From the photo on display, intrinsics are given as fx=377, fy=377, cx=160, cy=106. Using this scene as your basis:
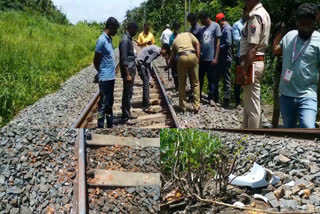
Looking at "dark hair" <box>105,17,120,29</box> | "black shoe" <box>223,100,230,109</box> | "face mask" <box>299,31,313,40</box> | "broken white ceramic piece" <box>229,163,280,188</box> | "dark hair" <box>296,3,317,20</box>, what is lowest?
"black shoe" <box>223,100,230,109</box>

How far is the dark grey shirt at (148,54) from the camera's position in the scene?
261 inches

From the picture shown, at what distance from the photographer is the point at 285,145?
2.22m

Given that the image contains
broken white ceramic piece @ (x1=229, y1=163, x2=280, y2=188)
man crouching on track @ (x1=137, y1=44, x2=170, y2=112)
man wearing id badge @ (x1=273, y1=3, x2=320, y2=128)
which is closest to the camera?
broken white ceramic piece @ (x1=229, y1=163, x2=280, y2=188)

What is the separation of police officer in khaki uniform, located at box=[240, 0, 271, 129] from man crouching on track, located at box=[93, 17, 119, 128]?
1899 millimetres

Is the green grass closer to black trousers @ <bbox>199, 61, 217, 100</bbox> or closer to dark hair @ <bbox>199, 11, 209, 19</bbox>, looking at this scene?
dark hair @ <bbox>199, 11, 209, 19</bbox>

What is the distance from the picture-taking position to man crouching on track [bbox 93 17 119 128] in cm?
443

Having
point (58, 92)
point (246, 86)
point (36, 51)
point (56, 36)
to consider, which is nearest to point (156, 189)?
point (246, 86)

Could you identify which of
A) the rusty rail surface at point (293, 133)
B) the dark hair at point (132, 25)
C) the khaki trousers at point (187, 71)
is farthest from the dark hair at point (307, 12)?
the khaki trousers at point (187, 71)

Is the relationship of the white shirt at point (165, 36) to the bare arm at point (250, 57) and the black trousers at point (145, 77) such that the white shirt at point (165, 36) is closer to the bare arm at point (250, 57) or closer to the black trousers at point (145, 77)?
the black trousers at point (145, 77)

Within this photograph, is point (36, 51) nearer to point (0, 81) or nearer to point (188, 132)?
point (0, 81)

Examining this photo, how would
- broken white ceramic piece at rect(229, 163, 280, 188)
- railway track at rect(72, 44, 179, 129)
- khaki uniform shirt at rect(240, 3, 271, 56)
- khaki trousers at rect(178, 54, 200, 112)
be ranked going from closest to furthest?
broken white ceramic piece at rect(229, 163, 280, 188) → khaki uniform shirt at rect(240, 3, 271, 56) → railway track at rect(72, 44, 179, 129) → khaki trousers at rect(178, 54, 200, 112)

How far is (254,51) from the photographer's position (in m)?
3.00

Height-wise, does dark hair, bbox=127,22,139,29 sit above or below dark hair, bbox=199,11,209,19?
below

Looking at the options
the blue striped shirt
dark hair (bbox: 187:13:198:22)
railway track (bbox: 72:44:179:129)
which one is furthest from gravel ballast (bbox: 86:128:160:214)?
dark hair (bbox: 187:13:198:22)
